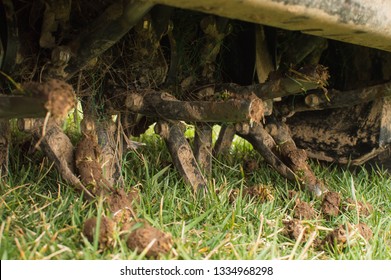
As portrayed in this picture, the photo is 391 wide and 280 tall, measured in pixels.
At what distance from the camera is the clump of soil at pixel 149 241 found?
0.99 metres

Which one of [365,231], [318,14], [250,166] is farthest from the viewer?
[250,166]

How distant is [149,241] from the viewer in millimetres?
992

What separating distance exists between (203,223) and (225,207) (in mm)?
98

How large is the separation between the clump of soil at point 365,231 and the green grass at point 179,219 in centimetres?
1

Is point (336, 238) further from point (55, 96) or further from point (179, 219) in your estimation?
point (55, 96)

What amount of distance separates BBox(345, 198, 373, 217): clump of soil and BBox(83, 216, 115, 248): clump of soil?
0.73 meters

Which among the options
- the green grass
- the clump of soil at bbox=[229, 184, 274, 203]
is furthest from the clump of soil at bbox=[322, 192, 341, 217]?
the clump of soil at bbox=[229, 184, 274, 203]

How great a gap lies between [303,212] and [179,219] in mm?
330

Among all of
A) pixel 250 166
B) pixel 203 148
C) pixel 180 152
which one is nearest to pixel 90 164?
pixel 180 152

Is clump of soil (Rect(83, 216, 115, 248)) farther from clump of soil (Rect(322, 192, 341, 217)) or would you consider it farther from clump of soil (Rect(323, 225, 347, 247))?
clump of soil (Rect(322, 192, 341, 217))

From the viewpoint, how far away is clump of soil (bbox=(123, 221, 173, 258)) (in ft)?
3.24

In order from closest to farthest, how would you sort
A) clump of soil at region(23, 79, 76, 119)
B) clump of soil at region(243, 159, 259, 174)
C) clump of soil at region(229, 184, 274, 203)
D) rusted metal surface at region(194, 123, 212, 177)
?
clump of soil at region(23, 79, 76, 119) < clump of soil at region(229, 184, 274, 203) < rusted metal surface at region(194, 123, 212, 177) < clump of soil at region(243, 159, 259, 174)
